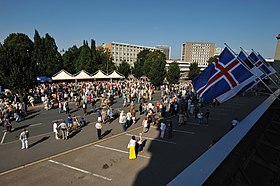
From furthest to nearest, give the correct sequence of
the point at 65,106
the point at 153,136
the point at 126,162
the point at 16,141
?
the point at 65,106, the point at 153,136, the point at 16,141, the point at 126,162

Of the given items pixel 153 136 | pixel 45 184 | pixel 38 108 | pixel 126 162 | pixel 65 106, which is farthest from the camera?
pixel 38 108

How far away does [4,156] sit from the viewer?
33.5ft

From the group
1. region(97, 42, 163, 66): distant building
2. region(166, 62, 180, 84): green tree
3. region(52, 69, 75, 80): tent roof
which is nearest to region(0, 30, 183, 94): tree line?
region(166, 62, 180, 84): green tree

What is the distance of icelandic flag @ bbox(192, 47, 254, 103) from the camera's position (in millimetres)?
7262

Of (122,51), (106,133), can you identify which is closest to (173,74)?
(106,133)

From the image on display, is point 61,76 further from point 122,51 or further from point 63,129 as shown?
point 122,51

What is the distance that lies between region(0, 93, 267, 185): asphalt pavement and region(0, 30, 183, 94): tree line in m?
8.83

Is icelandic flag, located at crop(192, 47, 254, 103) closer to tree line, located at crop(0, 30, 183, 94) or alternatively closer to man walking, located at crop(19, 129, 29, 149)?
man walking, located at crop(19, 129, 29, 149)

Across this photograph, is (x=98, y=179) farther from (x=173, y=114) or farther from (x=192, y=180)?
(x=173, y=114)

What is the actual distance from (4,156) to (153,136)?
8433mm

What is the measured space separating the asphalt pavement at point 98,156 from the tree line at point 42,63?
883 centimetres

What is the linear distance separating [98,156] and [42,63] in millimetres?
44976

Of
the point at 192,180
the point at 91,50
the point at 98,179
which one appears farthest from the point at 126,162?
the point at 91,50

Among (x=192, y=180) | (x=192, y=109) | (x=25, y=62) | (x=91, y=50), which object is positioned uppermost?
(x=91, y=50)
